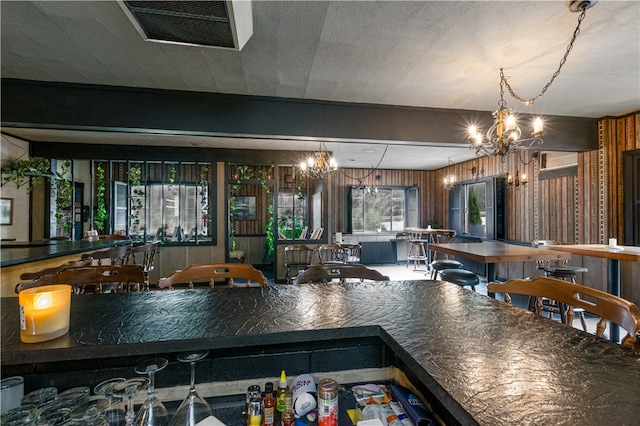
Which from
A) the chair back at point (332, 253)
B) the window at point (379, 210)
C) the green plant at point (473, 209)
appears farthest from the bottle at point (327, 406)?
the window at point (379, 210)

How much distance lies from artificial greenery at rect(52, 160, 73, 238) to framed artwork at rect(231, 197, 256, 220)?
354 cm

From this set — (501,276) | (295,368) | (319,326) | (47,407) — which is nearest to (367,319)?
(319,326)

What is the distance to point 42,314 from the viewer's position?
76 cm

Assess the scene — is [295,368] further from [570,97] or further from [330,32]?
[570,97]

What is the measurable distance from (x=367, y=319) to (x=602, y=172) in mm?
5327

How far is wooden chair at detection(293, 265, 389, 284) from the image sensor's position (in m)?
1.60

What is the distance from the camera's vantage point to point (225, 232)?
5.88 meters

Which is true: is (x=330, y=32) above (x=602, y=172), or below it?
above

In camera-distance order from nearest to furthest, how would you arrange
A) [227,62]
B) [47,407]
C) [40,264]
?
[47,407] → [227,62] → [40,264]

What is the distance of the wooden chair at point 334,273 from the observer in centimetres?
160

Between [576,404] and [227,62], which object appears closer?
[576,404]

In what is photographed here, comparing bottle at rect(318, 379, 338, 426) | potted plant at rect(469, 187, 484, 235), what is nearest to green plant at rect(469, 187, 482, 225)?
potted plant at rect(469, 187, 484, 235)

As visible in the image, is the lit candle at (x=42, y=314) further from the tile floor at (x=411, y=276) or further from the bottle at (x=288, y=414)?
the tile floor at (x=411, y=276)

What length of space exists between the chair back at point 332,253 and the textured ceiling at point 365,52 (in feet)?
6.73
